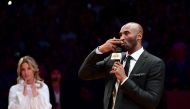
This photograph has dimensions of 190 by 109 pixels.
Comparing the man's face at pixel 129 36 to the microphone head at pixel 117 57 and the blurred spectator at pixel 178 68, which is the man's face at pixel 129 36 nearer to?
the microphone head at pixel 117 57

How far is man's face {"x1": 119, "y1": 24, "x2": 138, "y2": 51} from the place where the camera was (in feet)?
15.4

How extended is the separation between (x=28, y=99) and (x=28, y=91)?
0.13 m

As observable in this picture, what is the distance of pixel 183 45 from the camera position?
9383 mm

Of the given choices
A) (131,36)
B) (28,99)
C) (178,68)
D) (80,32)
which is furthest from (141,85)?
(80,32)

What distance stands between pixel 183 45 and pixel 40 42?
284 centimetres

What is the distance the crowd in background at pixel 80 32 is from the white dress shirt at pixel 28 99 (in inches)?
76.1

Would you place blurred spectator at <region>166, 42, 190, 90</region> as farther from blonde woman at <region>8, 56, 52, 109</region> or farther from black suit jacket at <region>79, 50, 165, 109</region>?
black suit jacket at <region>79, 50, 165, 109</region>

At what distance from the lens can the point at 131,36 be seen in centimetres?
470

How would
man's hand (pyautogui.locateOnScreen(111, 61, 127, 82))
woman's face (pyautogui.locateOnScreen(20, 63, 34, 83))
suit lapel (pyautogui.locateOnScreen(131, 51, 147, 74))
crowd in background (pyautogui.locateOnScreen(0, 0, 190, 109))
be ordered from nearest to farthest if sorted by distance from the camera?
man's hand (pyautogui.locateOnScreen(111, 61, 127, 82)) → suit lapel (pyautogui.locateOnScreen(131, 51, 147, 74)) → woman's face (pyautogui.locateOnScreen(20, 63, 34, 83)) → crowd in background (pyautogui.locateOnScreen(0, 0, 190, 109))

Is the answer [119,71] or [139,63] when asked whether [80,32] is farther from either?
[119,71]

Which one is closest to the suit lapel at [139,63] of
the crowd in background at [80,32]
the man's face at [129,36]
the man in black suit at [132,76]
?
the man in black suit at [132,76]

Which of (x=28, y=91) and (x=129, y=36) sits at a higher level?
(x=129, y=36)

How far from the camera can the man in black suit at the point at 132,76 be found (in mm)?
4508

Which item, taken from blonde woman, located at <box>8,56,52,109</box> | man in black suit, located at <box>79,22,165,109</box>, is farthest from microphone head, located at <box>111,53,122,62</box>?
blonde woman, located at <box>8,56,52,109</box>
